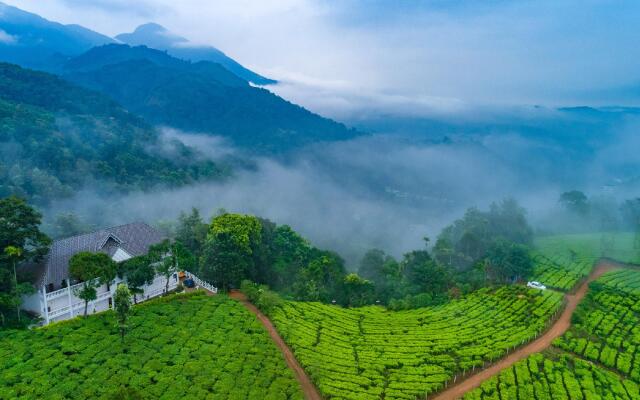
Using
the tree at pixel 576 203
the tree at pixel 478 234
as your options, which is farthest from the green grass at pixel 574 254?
the tree at pixel 576 203

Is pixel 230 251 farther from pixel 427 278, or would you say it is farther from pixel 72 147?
pixel 72 147

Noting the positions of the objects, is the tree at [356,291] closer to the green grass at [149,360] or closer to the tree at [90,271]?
the green grass at [149,360]

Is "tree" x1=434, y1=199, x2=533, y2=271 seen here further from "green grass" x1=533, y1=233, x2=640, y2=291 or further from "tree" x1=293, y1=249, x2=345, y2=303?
"tree" x1=293, y1=249, x2=345, y2=303

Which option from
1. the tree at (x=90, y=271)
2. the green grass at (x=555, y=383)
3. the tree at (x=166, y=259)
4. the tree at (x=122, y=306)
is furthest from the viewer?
the tree at (x=166, y=259)

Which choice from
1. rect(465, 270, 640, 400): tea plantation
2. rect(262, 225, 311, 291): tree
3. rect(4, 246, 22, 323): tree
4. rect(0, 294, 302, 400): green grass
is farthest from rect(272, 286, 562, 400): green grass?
rect(4, 246, 22, 323): tree

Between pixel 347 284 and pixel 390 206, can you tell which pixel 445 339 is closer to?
pixel 347 284

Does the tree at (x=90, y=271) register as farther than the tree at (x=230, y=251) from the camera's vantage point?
No

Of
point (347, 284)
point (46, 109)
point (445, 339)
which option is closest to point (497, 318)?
point (445, 339)
